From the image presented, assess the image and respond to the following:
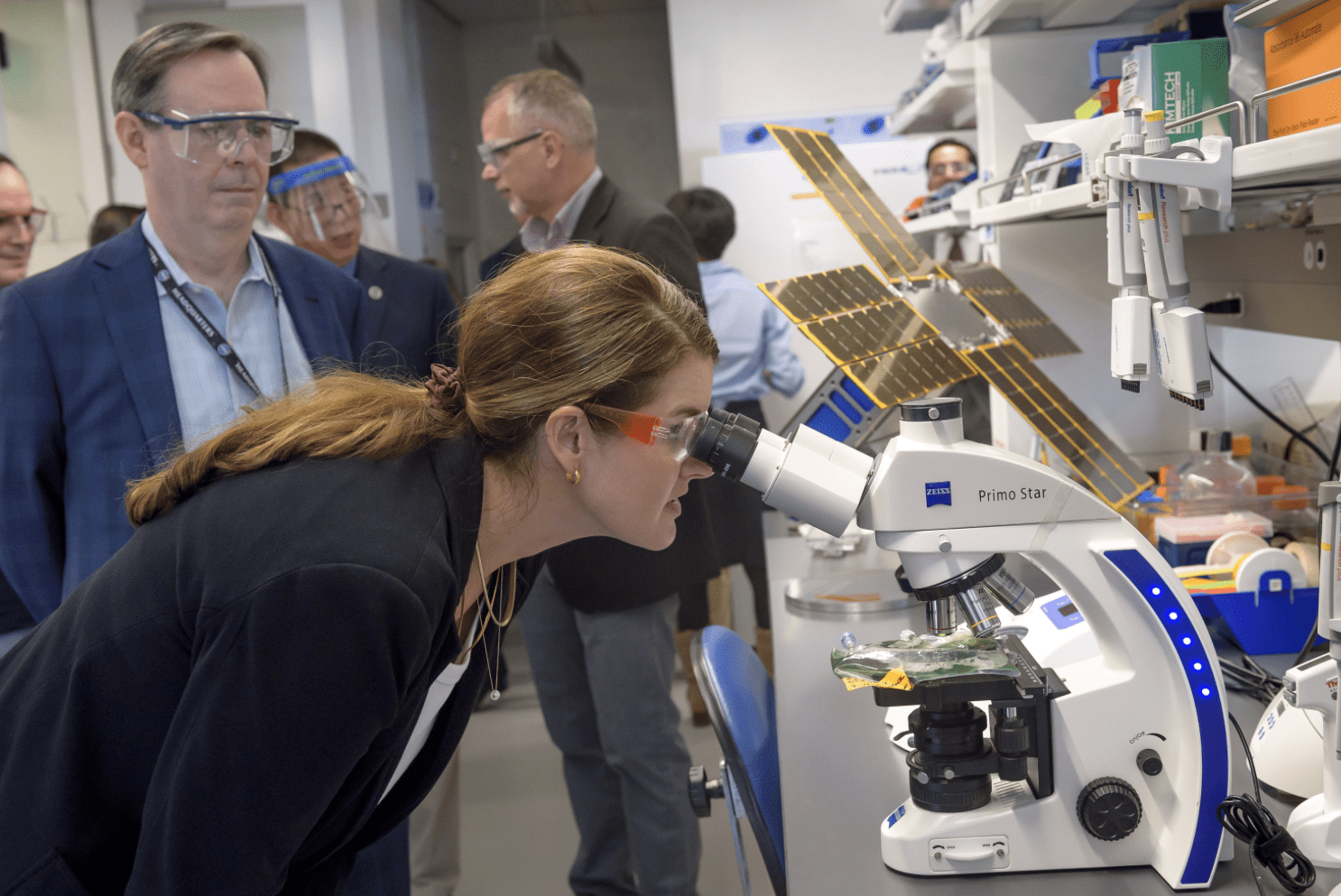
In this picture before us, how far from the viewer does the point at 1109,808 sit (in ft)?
3.31

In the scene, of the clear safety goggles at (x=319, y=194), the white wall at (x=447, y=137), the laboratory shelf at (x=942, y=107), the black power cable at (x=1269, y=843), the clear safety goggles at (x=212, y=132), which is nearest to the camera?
the black power cable at (x=1269, y=843)

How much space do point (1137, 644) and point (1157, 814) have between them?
166mm

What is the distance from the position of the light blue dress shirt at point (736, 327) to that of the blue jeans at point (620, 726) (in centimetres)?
A: 153

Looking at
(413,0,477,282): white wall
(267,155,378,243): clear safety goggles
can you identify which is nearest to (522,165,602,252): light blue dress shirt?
(267,155,378,243): clear safety goggles

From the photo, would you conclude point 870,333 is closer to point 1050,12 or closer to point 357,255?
point 1050,12

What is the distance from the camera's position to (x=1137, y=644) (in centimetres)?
102

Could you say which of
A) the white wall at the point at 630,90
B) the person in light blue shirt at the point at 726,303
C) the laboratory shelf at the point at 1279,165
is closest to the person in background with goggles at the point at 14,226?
the person in light blue shirt at the point at 726,303

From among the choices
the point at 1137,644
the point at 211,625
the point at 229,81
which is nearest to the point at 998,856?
the point at 1137,644

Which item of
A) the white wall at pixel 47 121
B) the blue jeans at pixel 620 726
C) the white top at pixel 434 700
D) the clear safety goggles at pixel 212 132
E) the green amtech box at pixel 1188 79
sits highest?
the white wall at pixel 47 121

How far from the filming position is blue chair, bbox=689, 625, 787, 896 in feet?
3.94

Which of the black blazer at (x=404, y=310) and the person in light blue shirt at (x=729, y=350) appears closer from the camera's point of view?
the black blazer at (x=404, y=310)

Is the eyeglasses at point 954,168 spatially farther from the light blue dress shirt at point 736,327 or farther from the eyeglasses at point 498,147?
the eyeglasses at point 498,147

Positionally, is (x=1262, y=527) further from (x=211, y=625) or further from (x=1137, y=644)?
(x=211, y=625)

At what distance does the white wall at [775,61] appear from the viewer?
4938 mm
